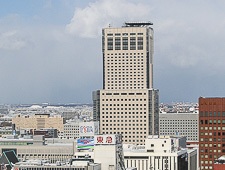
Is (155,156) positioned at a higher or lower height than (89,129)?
lower

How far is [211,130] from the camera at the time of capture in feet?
349

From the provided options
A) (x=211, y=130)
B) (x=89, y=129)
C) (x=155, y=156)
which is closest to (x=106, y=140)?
(x=211, y=130)

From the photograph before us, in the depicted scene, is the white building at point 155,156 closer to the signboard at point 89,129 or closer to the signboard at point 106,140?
the signboard at point 106,140

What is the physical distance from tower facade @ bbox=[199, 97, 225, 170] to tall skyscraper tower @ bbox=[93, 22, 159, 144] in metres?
54.8

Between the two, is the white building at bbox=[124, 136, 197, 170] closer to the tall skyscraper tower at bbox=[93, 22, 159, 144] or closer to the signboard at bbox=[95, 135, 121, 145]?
the signboard at bbox=[95, 135, 121, 145]

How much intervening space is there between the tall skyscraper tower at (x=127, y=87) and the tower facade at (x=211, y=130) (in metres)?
54.8

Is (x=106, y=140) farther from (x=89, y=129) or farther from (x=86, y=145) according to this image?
(x=89, y=129)

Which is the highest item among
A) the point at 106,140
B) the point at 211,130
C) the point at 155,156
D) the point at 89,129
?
the point at 211,130

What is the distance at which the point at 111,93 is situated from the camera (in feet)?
539

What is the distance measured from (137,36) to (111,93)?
12.0 metres

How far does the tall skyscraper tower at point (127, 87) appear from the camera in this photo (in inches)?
6383

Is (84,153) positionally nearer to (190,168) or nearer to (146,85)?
(190,168)

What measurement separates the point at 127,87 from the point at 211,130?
59.7 m

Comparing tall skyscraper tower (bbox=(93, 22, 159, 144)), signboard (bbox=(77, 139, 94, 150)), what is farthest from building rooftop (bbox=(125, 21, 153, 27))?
signboard (bbox=(77, 139, 94, 150))
